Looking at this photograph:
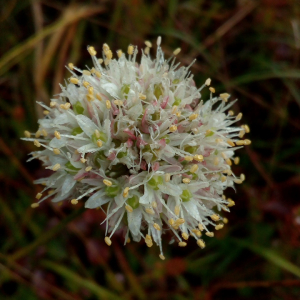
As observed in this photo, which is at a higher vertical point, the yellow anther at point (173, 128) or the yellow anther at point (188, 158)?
the yellow anther at point (173, 128)

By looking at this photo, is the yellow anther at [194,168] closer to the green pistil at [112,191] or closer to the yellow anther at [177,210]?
the yellow anther at [177,210]

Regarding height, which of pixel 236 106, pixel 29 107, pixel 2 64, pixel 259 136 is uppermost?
pixel 2 64

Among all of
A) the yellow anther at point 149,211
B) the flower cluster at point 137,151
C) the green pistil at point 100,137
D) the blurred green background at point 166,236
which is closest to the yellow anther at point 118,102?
the flower cluster at point 137,151

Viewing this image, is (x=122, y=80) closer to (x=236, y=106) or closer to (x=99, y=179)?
(x=99, y=179)

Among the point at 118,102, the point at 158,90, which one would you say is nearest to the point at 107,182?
the point at 118,102

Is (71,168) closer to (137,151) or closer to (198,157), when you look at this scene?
(137,151)

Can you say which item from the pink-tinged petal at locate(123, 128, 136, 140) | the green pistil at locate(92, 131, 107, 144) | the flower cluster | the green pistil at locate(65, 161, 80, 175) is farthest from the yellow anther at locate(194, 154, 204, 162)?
the green pistil at locate(65, 161, 80, 175)

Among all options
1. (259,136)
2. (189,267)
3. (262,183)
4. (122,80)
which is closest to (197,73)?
(259,136)
